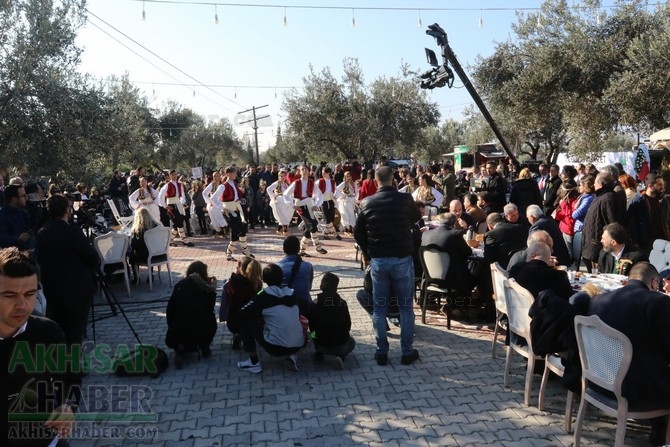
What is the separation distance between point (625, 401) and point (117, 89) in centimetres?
3039

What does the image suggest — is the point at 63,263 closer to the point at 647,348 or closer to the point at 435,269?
the point at 435,269

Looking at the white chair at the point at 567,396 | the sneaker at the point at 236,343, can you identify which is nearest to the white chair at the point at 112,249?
the sneaker at the point at 236,343

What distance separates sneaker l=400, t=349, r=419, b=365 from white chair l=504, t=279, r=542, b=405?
3.12 feet

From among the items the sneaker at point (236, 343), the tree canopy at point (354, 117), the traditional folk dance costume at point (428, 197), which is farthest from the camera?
the tree canopy at point (354, 117)

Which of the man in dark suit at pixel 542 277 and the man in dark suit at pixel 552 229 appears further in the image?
the man in dark suit at pixel 552 229

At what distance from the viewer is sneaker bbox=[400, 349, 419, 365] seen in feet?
17.7

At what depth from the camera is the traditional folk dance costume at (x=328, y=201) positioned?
517 inches

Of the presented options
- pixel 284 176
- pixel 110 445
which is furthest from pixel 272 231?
pixel 110 445

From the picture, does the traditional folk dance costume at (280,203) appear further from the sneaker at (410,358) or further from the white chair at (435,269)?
the sneaker at (410,358)

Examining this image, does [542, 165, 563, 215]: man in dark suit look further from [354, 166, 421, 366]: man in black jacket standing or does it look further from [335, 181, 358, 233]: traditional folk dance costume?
[354, 166, 421, 366]: man in black jacket standing

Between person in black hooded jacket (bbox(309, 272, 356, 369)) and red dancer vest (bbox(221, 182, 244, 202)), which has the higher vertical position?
red dancer vest (bbox(221, 182, 244, 202))

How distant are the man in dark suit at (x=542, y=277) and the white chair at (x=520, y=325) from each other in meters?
0.11

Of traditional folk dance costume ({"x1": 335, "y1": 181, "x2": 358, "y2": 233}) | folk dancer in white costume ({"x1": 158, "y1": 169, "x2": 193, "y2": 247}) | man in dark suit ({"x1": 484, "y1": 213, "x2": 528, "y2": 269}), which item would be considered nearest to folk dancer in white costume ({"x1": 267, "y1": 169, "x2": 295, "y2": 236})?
traditional folk dance costume ({"x1": 335, "y1": 181, "x2": 358, "y2": 233})

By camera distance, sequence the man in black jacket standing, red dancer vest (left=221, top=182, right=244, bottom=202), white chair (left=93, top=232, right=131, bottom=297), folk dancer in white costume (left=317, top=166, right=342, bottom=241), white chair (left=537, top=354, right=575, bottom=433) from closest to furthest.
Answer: white chair (left=537, top=354, right=575, bottom=433), the man in black jacket standing, white chair (left=93, top=232, right=131, bottom=297), red dancer vest (left=221, top=182, right=244, bottom=202), folk dancer in white costume (left=317, top=166, right=342, bottom=241)
